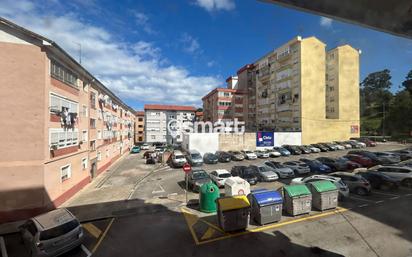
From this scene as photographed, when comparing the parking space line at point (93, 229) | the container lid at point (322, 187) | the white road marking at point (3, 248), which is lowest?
the white road marking at point (3, 248)

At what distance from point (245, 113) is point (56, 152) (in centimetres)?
5016

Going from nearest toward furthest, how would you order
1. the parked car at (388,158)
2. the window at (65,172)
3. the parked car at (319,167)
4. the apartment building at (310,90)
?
the window at (65,172)
the parked car at (319,167)
the parked car at (388,158)
the apartment building at (310,90)

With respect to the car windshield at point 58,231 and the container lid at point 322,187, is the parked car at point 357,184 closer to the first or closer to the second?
the container lid at point 322,187

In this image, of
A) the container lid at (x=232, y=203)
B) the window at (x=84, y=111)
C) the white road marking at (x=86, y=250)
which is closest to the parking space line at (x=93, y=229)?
the white road marking at (x=86, y=250)

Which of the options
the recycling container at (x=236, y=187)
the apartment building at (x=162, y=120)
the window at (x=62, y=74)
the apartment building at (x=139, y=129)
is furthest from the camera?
the apartment building at (x=139, y=129)

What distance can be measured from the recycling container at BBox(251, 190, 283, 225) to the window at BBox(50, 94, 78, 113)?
13.9 m

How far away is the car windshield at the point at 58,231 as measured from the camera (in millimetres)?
7268

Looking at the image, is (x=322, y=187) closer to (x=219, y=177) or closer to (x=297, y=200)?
(x=297, y=200)

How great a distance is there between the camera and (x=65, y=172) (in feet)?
48.8

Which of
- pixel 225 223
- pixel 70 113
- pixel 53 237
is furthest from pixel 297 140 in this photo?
pixel 53 237

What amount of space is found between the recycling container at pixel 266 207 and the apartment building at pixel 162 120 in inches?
2225

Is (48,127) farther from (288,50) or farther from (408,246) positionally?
(288,50)

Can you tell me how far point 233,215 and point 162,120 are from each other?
6259cm

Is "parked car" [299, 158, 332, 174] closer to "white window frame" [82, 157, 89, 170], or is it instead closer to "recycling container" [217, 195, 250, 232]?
"recycling container" [217, 195, 250, 232]
